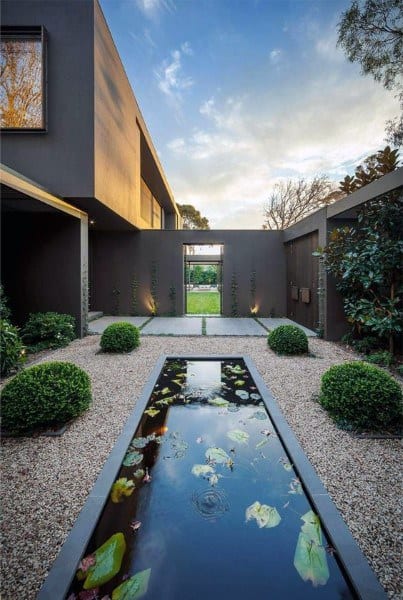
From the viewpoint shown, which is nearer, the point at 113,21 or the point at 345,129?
A: the point at 113,21

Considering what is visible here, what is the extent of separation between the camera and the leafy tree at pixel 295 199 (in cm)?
1916

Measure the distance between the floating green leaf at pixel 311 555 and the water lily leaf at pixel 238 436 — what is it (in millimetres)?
885

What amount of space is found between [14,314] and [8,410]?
4.58 metres

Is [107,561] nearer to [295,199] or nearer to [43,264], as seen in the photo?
[43,264]

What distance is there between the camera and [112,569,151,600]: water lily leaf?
4.12 ft

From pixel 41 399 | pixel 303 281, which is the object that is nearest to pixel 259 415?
pixel 41 399

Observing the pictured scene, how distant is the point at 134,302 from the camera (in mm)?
9508

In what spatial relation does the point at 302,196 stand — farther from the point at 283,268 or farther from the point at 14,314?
the point at 14,314

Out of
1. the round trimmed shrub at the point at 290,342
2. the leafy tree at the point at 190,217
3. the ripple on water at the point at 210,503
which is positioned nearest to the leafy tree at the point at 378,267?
the round trimmed shrub at the point at 290,342

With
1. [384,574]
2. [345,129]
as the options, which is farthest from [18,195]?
[345,129]

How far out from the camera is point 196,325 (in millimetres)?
7949

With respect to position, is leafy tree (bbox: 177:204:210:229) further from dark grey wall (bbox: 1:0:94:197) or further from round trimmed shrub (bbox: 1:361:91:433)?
round trimmed shrub (bbox: 1:361:91:433)

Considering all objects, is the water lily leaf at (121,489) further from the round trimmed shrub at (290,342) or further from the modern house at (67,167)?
the modern house at (67,167)

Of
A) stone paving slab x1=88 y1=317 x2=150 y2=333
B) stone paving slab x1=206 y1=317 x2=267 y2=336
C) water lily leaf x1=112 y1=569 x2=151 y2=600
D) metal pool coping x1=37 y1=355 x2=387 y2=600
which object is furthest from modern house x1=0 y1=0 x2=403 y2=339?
water lily leaf x1=112 y1=569 x2=151 y2=600
